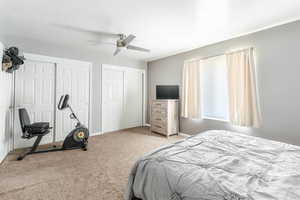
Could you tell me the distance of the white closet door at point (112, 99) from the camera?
4.43 meters

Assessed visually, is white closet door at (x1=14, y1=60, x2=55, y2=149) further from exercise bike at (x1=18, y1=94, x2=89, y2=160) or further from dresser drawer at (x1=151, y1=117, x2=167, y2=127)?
dresser drawer at (x1=151, y1=117, x2=167, y2=127)

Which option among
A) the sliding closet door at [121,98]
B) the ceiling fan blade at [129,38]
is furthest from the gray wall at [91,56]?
the ceiling fan blade at [129,38]

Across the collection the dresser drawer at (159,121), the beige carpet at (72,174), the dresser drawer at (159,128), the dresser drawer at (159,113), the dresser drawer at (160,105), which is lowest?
the beige carpet at (72,174)

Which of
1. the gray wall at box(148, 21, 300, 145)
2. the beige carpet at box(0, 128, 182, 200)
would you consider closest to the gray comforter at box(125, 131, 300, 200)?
the beige carpet at box(0, 128, 182, 200)

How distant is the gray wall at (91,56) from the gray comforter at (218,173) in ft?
10.8

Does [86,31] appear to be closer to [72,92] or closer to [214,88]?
[72,92]

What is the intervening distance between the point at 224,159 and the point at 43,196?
2034mm

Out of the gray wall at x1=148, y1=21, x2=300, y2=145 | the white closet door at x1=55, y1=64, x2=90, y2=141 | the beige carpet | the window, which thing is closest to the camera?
the beige carpet

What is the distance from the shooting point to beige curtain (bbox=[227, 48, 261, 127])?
2824 millimetres

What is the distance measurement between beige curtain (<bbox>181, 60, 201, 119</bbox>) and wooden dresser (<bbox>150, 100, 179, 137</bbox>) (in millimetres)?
261

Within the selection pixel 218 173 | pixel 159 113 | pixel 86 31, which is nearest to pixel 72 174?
pixel 218 173

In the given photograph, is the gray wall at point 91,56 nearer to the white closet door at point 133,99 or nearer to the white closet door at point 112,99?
the white closet door at point 112,99

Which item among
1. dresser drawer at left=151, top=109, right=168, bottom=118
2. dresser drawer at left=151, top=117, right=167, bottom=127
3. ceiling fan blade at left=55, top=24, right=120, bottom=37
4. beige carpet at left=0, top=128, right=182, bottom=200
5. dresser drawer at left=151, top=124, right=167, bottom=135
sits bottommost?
beige carpet at left=0, top=128, right=182, bottom=200

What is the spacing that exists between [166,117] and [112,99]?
181cm
